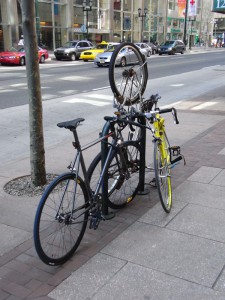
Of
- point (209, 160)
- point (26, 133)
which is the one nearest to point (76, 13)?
point (26, 133)

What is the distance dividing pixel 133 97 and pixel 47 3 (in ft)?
127

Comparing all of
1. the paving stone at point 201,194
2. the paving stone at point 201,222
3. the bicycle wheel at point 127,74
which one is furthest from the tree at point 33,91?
the paving stone at point 201,222

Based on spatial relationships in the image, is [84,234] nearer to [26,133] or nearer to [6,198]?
[6,198]

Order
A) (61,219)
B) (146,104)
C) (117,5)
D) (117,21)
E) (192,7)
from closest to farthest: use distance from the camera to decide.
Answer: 1. (61,219)
2. (146,104)
3. (117,5)
4. (117,21)
5. (192,7)

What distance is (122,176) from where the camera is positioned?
432cm

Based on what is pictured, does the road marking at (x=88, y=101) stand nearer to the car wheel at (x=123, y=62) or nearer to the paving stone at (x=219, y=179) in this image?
the paving stone at (x=219, y=179)

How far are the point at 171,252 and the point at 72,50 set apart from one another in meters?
31.6

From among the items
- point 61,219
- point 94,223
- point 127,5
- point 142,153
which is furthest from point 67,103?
point 127,5

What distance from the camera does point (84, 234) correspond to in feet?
12.6

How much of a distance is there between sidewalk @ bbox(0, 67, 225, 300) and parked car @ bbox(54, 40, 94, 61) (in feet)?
95.5

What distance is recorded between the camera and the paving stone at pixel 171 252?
3182mm

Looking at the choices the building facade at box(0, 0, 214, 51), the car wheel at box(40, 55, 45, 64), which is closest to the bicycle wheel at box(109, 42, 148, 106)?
the car wheel at box(40, 55, 45, 64)

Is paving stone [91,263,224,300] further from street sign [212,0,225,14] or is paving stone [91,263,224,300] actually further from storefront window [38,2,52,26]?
storefront window [38,2,52,26]

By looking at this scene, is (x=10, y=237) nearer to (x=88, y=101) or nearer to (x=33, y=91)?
(x=33, y=91)
